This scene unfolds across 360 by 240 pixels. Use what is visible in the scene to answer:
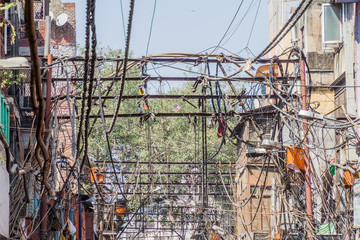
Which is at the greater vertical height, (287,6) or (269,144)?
(287,6)

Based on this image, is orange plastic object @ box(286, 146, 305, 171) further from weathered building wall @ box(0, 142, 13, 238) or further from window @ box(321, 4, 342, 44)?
weathered building wall @ box(0, 142, 13, 238)

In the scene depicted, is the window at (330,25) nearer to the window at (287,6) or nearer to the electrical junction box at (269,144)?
the electrical junction box at (269,144)

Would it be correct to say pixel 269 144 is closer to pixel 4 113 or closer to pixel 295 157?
pixel 295 157

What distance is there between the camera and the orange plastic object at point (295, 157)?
15094mm

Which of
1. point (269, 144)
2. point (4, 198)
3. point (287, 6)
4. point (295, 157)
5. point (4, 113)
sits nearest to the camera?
point (4, 198)

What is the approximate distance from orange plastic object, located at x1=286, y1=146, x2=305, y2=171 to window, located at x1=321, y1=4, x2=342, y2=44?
4.58 metres

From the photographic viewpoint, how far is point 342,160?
18.4m

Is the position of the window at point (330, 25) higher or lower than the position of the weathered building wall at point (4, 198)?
higher

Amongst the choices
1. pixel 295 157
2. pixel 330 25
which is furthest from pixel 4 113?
pixel 330 25

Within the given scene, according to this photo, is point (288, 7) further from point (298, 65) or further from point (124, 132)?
point (298, 65)

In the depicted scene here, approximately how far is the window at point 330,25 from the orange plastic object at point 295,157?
4577 mm

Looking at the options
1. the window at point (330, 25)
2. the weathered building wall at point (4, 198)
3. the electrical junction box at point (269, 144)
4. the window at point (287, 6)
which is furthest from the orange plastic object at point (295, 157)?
the window at point (287, 6)

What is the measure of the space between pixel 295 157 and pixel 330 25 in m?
5.14

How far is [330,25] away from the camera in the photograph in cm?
1839
